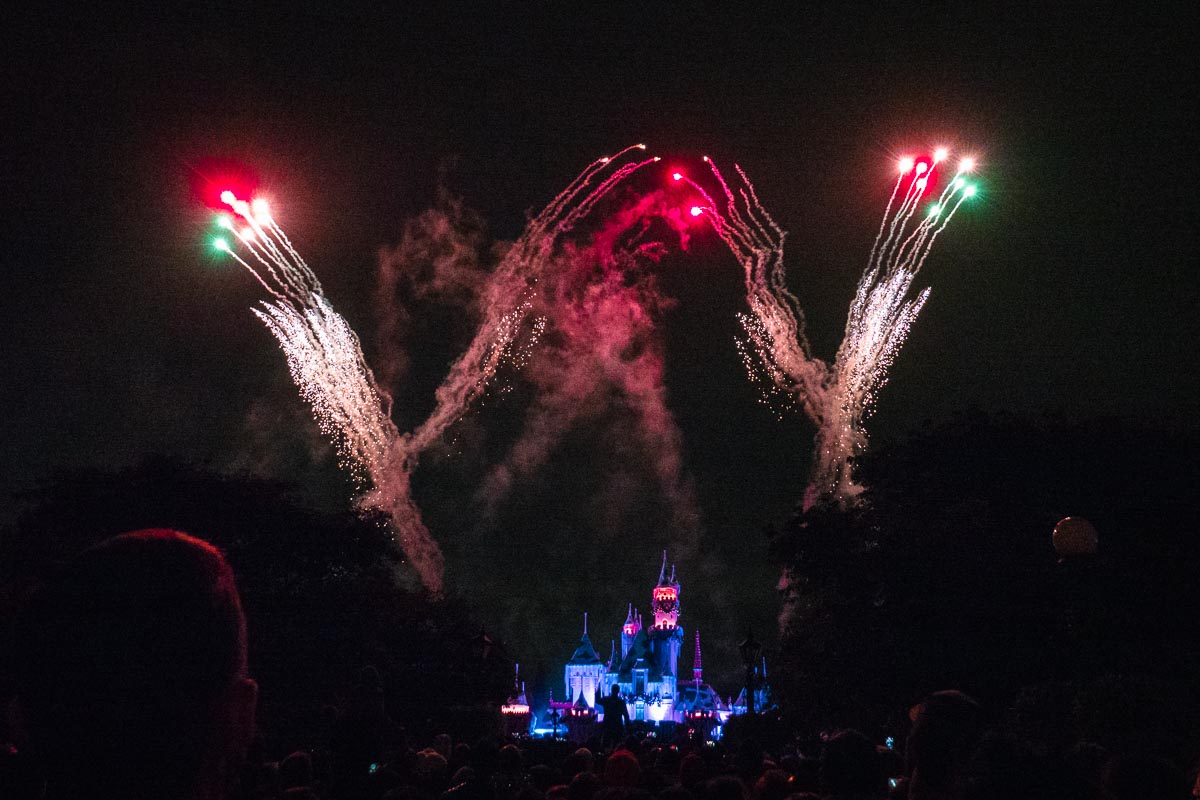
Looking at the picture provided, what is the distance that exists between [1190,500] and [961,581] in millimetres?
8474

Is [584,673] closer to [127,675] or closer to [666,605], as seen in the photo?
[666,605]

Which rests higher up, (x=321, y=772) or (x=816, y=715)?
(x=816, y=715)

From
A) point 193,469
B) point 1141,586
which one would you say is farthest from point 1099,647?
point 193,469

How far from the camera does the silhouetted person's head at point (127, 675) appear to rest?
6.83ft

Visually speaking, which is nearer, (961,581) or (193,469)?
(961,581)

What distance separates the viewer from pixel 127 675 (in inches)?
82.4

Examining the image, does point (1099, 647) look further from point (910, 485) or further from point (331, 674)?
point (331, 674)

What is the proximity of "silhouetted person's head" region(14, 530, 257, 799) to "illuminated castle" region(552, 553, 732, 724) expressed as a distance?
4823 inches

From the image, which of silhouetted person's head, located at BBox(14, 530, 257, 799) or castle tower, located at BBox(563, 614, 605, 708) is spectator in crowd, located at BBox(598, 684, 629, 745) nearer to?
silhouetted person's head, located at BBox(14, 530, 257, 799)

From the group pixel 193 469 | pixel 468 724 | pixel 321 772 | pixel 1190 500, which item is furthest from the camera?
pixel 468 724

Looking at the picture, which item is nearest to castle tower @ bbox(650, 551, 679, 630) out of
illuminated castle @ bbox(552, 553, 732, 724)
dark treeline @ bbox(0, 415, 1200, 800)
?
illuminated castle @ bbox(552, 553, 732, 724)

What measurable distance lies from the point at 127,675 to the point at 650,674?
129253mm

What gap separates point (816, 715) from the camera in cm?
2814

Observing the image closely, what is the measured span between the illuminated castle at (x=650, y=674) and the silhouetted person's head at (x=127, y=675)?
4823 inches
